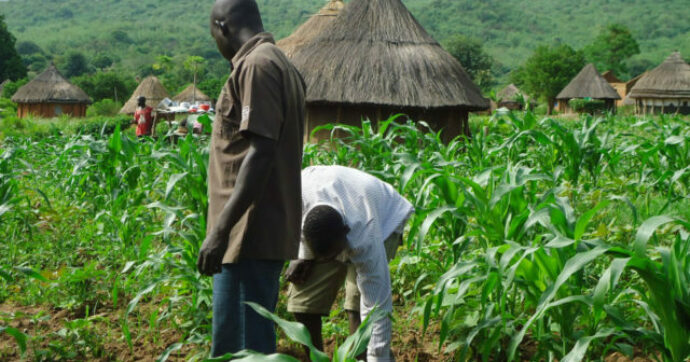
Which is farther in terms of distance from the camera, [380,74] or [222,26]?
[380,74]

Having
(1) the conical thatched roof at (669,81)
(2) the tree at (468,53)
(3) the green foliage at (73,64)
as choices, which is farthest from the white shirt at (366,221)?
(3) the green foliage at (73,64)

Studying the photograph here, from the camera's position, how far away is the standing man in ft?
6.66

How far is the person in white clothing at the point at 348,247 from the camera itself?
2250 millimetres

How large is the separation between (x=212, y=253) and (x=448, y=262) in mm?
1325

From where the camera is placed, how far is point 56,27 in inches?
4692

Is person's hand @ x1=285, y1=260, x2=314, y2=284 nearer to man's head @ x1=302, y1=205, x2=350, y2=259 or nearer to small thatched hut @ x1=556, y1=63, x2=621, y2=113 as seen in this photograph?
man's head @ x1=302, y1=205, x2=350, y2=259

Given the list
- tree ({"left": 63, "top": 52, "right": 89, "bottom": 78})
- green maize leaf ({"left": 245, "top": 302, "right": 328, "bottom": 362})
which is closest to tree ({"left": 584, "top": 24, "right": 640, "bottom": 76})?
tree ({"left": 63, "top": 52, "right": 89, "bottom": 78})

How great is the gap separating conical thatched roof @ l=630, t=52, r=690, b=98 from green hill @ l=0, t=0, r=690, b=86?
48325 mm

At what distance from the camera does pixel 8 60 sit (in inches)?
1849

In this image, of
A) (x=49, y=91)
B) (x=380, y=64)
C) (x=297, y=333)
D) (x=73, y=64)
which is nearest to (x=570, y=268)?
(x=297, y=333)

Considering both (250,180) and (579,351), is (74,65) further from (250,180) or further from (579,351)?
(579,351)

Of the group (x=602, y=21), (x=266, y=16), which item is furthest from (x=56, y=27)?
(x=602, y=21)

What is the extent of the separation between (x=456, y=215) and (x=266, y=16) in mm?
110233

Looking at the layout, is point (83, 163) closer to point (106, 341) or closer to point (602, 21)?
point (106, 341)
